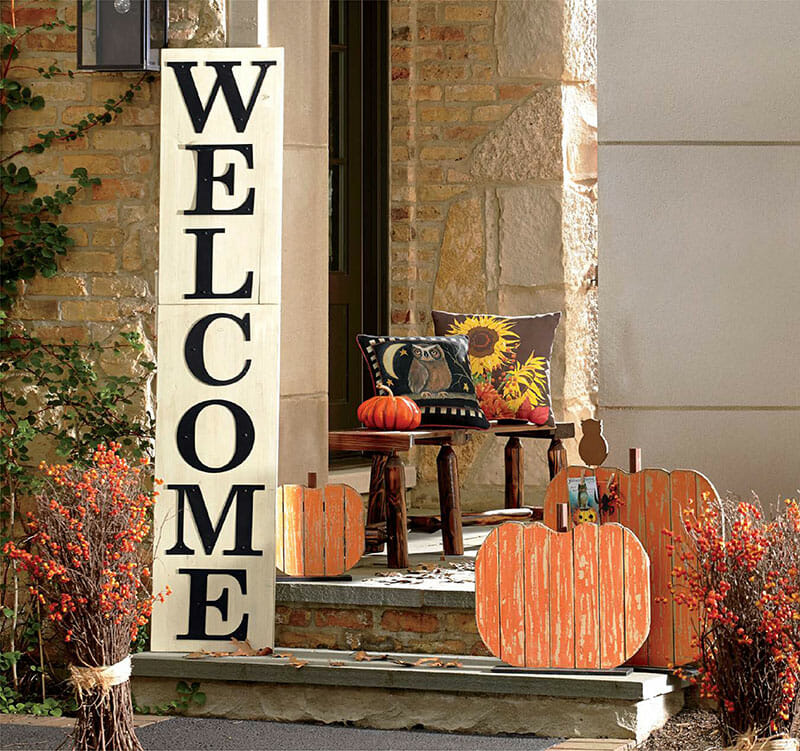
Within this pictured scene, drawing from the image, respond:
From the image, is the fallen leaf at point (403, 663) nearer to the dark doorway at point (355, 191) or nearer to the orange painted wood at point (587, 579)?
the orange painted wood at point (587, 579)

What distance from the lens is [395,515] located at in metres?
4.87

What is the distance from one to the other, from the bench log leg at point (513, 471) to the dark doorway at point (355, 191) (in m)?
1.09

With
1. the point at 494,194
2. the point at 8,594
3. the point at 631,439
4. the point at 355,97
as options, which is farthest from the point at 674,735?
the point at 355,97

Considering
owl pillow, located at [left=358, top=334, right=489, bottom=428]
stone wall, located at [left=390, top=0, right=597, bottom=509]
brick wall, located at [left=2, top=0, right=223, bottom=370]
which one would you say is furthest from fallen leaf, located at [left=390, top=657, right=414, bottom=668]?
stone wall, located at [left=390, top=0, right=597, bottom=509]

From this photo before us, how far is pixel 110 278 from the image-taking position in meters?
4.90

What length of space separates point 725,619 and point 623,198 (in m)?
2.56

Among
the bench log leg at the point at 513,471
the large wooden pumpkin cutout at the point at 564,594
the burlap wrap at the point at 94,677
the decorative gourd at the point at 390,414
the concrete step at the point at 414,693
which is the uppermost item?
the decorative gourd at the point at 390,414

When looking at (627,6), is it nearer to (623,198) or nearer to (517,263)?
(623,198)

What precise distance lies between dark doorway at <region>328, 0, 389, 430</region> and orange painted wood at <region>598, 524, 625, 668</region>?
2901 mm

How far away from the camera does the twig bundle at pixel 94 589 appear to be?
371 centimetres

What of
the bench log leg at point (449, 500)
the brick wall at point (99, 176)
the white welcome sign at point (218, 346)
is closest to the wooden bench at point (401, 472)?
the bench log leg at point (449, 500)

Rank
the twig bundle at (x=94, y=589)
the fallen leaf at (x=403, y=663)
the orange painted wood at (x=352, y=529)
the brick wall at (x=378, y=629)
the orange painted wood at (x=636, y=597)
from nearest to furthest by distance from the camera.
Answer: the twig bundle at (x=94, y=589) < the orange painted wood at (x=636, y=597) < the fallen leaf at (x=403, y=663) < the brick wall at (x=378, y=629) < the orange painted wood at (x=352, y=529)

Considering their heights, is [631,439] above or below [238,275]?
below

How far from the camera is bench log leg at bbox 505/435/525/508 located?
601cm
